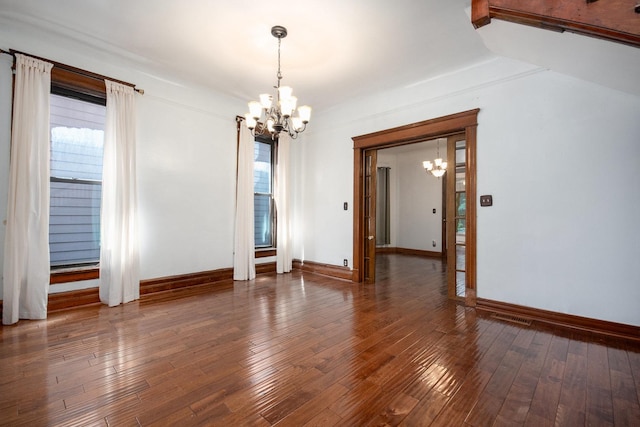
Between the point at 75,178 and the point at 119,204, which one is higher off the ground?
the point at 75,178

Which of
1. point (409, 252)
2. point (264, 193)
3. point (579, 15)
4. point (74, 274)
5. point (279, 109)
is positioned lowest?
point (409, 252)

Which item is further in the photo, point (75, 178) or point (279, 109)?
point (75, 178)

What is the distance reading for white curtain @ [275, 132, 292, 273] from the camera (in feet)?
18.4

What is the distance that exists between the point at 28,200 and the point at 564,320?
6.02m

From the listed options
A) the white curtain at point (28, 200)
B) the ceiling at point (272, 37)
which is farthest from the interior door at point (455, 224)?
the white curtain at point (28, 200)

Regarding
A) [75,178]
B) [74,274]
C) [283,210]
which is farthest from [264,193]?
[74,274]

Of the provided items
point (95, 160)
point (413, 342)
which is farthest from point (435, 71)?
point (95, 160)

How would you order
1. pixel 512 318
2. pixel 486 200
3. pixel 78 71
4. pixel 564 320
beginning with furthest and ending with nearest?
1. pixel 486 200
2. pixel 78 71
3. pixel 512 318
4. pixel 564 320

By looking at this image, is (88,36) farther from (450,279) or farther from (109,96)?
(450,279)

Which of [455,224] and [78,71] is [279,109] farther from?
[455,224]

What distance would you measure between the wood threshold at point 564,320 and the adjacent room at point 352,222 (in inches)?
0.9

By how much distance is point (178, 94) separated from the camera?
4.37 m

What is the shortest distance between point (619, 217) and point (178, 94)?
19.1ft

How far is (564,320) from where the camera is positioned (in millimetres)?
3021
